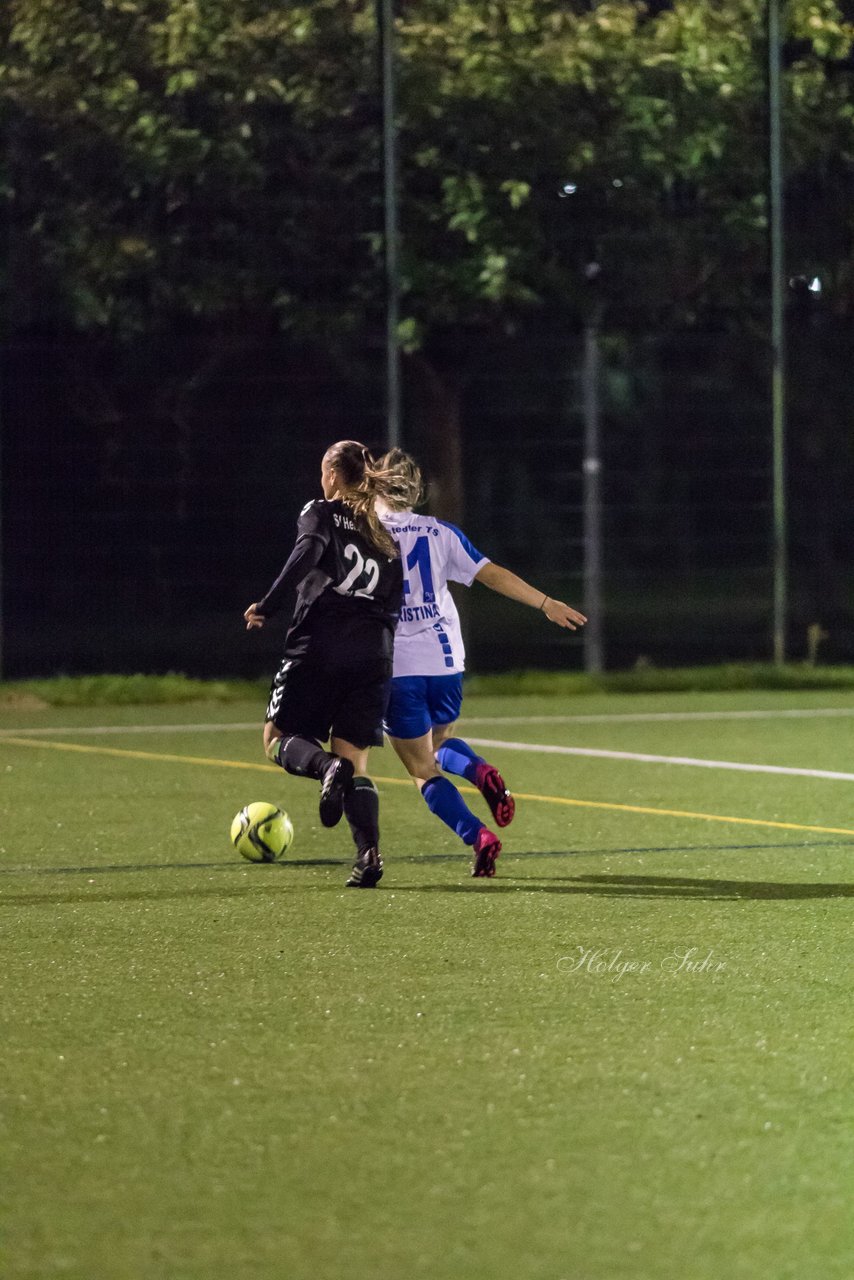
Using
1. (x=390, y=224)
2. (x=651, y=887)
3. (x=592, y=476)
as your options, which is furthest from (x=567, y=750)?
(x=390, y=224)

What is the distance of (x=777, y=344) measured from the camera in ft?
75.2

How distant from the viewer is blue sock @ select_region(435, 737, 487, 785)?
34.3 ft

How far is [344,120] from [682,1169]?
18.0 m

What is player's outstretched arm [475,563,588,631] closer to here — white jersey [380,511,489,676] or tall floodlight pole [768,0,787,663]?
white jersey [380,511,489,676]

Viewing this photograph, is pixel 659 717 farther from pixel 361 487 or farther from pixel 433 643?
pixel 361 487

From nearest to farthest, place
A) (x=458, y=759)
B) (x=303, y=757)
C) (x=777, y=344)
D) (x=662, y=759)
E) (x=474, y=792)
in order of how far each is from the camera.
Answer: (x=303, y=757) < (x=458, y=759) < (x=474, y=792) < (x=662, y=759) < (x=777, y=344)

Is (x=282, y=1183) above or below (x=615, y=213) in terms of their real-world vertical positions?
below

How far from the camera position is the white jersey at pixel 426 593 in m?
10.3

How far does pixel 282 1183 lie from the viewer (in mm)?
5305

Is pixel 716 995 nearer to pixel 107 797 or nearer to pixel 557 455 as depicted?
pixel 107 797

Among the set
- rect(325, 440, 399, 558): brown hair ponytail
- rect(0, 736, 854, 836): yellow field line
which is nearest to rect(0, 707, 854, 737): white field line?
rect(0, 736, 854, 836): yellow field line

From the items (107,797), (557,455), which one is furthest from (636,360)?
(107,797)

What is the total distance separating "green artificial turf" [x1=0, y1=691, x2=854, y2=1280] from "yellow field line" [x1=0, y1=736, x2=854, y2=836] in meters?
0.05

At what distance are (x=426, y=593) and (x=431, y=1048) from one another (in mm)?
3814
